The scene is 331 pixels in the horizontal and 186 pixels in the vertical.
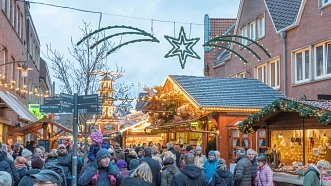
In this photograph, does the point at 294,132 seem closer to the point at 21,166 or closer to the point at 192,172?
the point at 192,172

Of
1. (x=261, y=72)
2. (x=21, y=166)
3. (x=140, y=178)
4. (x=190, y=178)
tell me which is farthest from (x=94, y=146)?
(x=261, y=72)

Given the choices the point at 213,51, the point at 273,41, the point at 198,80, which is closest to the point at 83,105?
the point at 198,80

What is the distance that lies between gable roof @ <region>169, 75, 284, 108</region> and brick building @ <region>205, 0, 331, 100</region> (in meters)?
2.29

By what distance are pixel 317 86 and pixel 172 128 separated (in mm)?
6569

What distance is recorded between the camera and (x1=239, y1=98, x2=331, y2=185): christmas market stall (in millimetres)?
13422

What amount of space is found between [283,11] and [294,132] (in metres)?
12.9

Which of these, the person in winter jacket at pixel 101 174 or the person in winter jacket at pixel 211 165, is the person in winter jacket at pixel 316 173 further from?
the person in winter jacket at pixel 211 165

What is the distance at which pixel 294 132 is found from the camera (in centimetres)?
1585

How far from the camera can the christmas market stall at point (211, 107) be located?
19297mm

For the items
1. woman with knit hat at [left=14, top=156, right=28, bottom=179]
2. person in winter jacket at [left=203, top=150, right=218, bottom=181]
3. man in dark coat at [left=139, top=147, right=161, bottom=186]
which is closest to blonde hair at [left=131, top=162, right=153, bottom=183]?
woman with knit hat at [left=14, top=156, right=28, bottom=179]

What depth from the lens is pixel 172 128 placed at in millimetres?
22969

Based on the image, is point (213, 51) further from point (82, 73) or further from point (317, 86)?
point (82, 73)

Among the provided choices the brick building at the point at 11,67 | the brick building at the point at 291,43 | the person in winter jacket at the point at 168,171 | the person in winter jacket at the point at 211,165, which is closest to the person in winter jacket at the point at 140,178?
the person in winter jacket at the point at 168,171

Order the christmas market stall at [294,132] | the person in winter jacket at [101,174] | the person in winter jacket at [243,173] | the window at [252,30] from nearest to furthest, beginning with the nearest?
the person in winter jacket at [101,174], the person in winter jacket at [243,173], the christmas market stall at [294,132], the window at [252,30]
